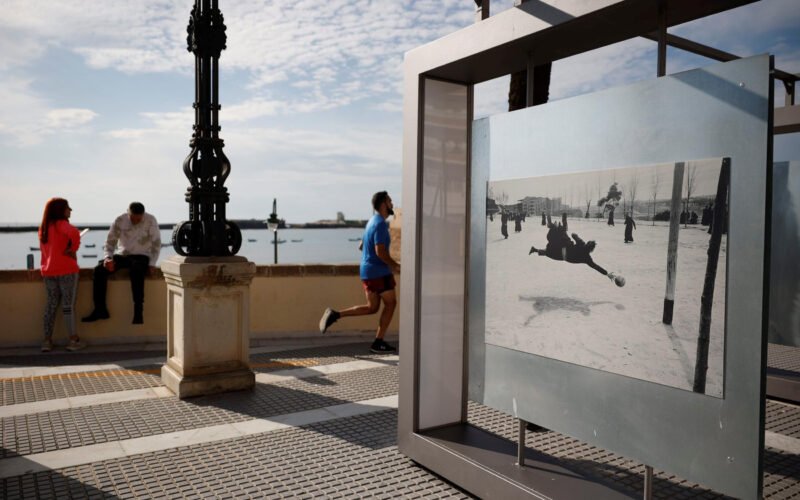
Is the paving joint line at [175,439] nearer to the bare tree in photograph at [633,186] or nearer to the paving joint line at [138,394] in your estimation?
the paving joint line at [138,394]

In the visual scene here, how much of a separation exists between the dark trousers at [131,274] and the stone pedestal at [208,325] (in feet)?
7.60

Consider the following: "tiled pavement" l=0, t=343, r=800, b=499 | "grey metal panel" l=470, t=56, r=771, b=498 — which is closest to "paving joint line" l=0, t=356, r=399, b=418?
"tiled pavement" l=0, t=343, r=800, b=499

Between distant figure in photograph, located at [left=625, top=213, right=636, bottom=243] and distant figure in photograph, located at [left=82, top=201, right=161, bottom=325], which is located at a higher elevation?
distant figure in photograph, located at [left=625, top=213, right=636, bottom=243]

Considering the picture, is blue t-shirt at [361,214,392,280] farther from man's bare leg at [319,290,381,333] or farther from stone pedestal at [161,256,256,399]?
stone pedestal at [161,256,256,399]

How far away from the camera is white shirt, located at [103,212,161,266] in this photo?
26.5 ft

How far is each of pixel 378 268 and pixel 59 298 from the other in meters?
4.08

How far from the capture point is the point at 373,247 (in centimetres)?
746

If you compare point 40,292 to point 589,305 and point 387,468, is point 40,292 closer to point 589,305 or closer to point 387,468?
point 387,468

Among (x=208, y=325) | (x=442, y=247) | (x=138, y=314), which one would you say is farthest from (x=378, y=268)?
(x=442, y=247)

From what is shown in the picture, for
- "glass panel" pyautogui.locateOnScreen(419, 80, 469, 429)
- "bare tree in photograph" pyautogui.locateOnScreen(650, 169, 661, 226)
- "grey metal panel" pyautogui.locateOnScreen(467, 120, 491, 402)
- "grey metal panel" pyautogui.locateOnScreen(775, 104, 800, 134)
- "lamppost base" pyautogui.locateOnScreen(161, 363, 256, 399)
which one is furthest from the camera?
"grey metal panel" pyautogui.locateOnScreen(775, 104, 800, 134)

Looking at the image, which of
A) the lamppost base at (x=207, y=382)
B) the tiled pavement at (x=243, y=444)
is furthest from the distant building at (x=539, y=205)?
the lamppost base at (x=207, y=382)

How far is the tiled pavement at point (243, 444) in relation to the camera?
3.61 metres

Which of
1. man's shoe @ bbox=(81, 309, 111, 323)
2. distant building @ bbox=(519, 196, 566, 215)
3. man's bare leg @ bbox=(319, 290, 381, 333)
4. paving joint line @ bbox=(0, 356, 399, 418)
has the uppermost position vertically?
distant building @ bbox=(519, 196, 566, 215)

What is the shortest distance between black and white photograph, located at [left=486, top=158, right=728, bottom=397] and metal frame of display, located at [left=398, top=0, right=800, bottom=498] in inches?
22.7
